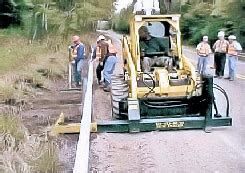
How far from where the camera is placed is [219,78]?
2150 centimetres

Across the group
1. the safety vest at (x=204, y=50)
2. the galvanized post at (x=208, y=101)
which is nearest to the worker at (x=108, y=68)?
the safety vest at (x=204, y=50)

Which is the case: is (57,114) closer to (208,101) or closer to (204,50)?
(208,101)

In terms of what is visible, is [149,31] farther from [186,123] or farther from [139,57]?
[186,123]

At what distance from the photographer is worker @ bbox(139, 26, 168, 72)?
13.4 metres

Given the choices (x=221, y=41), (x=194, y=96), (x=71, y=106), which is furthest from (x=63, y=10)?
(x=194, y=96)

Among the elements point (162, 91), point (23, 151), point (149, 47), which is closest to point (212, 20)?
point (149, 47)

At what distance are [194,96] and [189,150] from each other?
2.80 meters

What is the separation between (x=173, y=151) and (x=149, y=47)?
4712mm

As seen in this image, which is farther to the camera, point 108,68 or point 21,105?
point 108,68

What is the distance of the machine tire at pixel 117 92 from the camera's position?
41.1ft

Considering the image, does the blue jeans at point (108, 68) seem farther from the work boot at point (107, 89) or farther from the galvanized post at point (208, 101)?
the galvanized post at point (208, 101)

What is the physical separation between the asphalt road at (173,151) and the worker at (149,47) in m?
2.46

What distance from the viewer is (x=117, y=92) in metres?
Answer: 13.3

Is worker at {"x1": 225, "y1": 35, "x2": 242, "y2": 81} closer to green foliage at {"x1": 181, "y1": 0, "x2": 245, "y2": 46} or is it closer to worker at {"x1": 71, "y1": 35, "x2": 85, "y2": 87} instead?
worker at {"x1": 71, "y1": 35, "x2": 85, "y2": 87}
